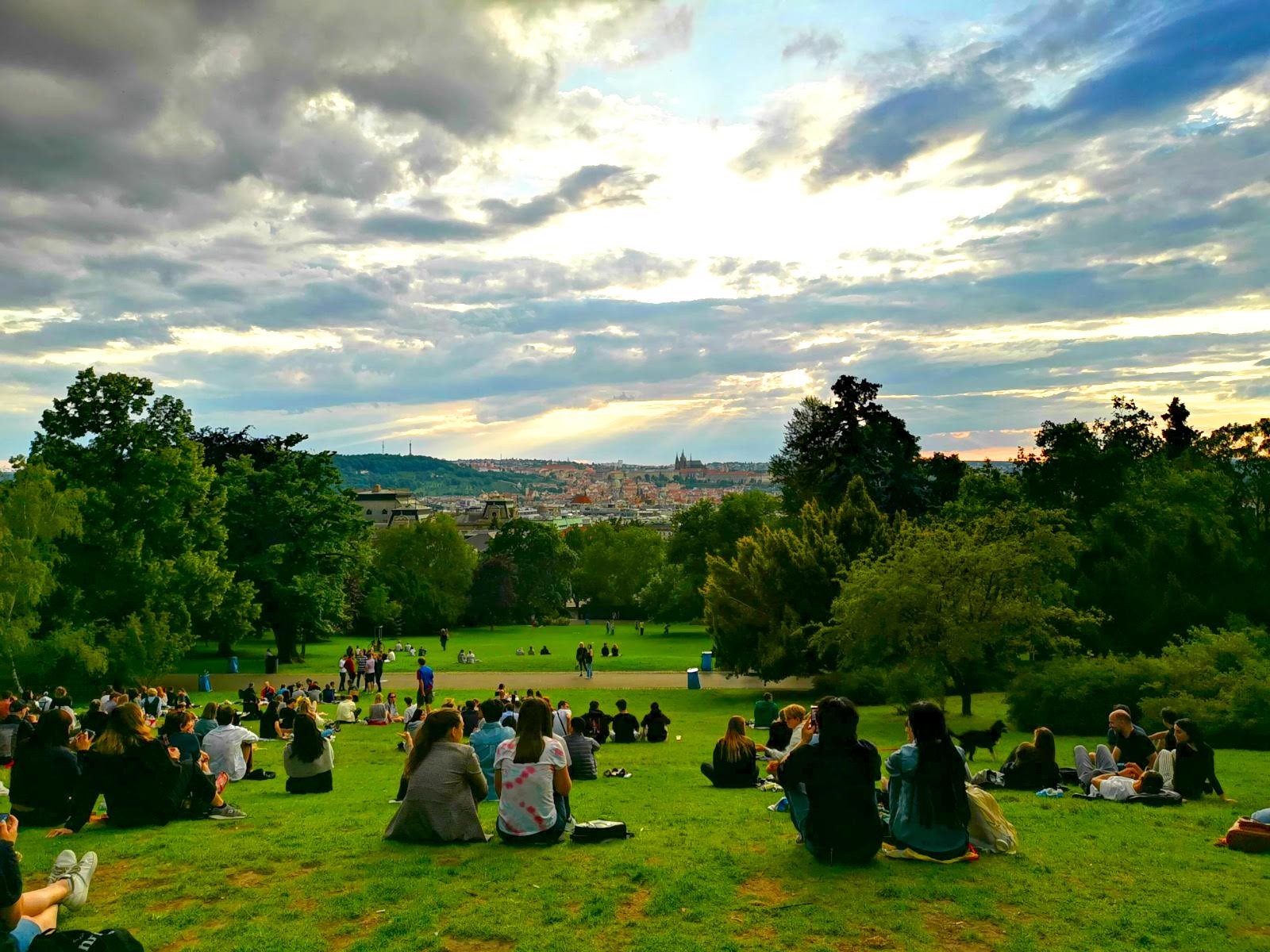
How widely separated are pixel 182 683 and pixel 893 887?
133ft

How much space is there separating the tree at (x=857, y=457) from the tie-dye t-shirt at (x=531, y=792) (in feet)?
136

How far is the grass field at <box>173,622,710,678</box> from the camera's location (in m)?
47.2

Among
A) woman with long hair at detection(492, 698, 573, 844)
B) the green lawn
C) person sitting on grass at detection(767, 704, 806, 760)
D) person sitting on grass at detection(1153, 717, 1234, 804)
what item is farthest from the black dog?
woman with long hair at detection(492, 698, 573, 844)

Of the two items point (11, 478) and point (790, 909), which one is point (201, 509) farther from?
point (790, 909)

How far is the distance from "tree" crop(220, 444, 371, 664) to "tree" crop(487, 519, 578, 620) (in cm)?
3843

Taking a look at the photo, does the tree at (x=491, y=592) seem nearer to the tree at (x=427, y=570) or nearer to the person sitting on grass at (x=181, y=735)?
the tree at (x=427, y=570)

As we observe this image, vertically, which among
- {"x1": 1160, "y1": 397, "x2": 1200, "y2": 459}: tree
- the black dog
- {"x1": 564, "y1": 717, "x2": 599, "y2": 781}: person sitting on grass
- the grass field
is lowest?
the grass field

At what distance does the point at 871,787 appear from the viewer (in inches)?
344

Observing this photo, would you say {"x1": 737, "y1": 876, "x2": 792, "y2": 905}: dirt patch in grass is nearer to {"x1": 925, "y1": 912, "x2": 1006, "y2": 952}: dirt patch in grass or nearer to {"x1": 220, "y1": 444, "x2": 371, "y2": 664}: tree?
{"x1": 925, "y1": 912, "x2": 1006, "y2": 952}: dirt patch in grass

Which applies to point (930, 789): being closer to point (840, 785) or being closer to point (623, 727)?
point (840, 785)

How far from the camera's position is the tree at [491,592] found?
85062mm

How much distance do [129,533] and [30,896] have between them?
34098 mm

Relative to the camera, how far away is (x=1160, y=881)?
856 centimetres

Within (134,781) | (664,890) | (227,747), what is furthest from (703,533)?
(664,890)
